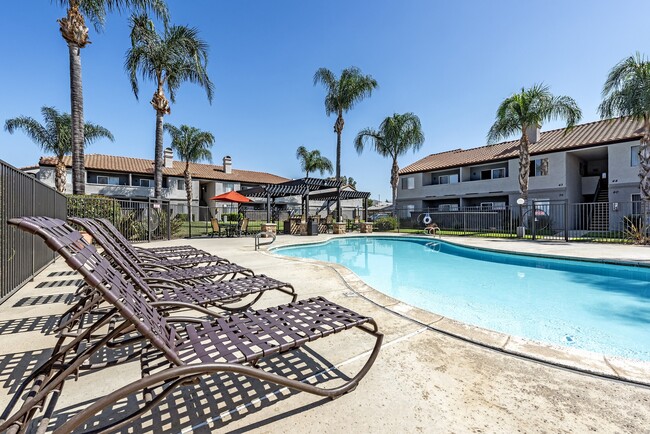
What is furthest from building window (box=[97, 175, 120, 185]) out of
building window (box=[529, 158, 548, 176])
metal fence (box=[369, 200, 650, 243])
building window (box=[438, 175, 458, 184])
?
building window (box=[529, 158, 548, 176])

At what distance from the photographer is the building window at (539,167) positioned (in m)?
20.2

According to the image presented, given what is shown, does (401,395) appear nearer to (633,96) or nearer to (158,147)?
(158,147)

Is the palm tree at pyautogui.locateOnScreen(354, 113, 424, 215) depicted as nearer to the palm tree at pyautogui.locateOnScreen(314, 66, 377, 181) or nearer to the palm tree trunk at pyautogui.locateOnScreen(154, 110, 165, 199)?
the palm tree at pyautogui.locateOnScreen(314, 66, 377, 181)

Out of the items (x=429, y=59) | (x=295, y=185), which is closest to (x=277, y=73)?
(x=295, y=185)

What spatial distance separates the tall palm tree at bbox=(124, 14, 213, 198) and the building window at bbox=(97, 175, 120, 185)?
17.9 metres

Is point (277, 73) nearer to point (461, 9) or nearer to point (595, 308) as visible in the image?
point (461, 9)

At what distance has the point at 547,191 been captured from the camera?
2012cm

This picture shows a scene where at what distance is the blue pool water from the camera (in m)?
4.12

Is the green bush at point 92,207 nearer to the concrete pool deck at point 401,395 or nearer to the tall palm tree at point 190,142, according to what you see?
the concrete pool deck at point 401,395

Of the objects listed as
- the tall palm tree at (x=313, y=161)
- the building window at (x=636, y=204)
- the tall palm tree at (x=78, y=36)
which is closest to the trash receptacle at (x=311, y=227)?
the tall palm tree at (x=78, y=36)

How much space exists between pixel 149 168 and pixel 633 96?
121 ft

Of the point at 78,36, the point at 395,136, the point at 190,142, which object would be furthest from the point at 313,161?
the point at 78,36

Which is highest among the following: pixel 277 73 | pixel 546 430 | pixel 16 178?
pixel 277 73

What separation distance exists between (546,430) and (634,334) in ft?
13.2
